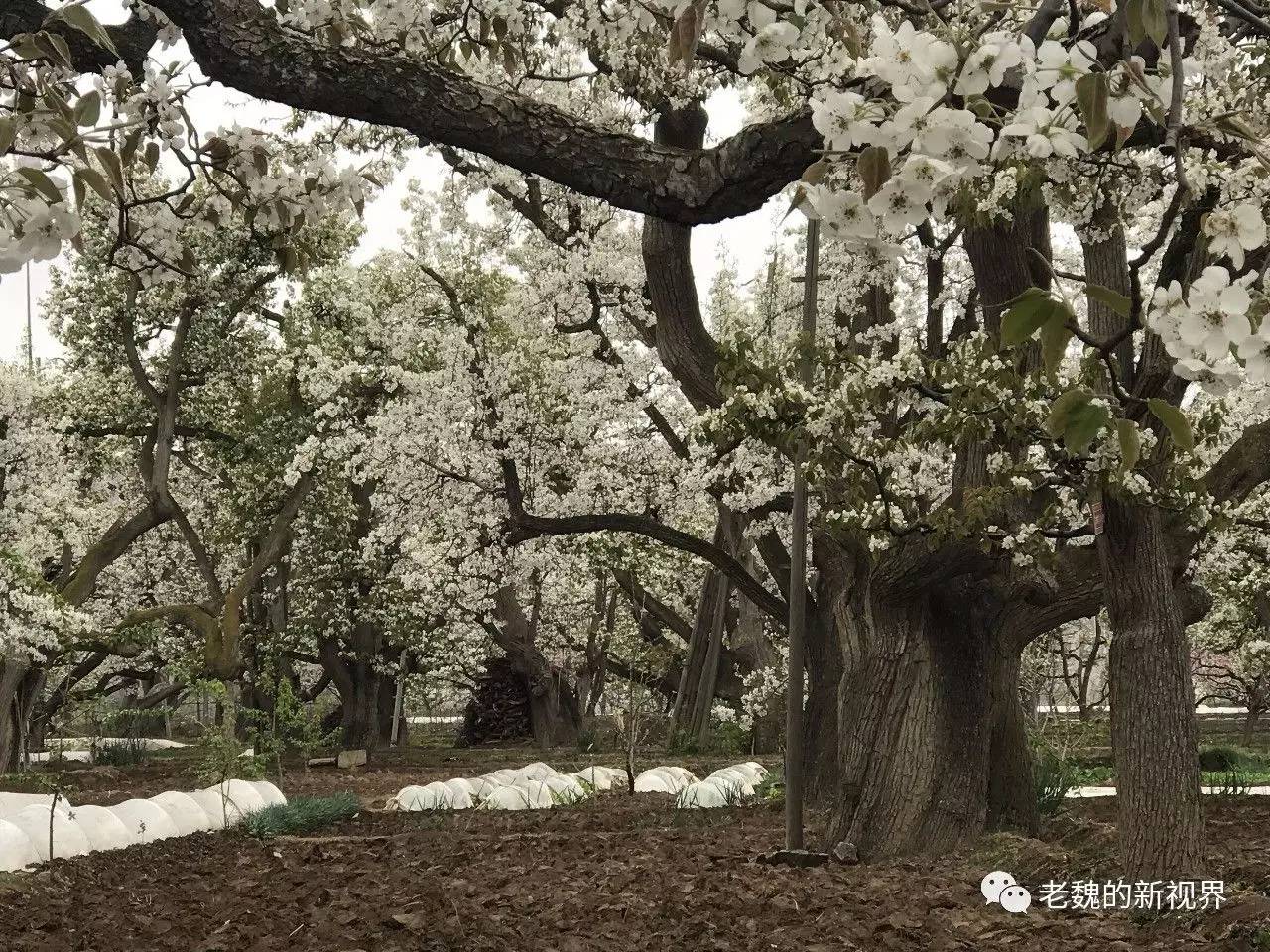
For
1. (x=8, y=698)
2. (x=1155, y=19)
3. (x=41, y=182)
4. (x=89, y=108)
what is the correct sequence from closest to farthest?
(x=1155, y=19) → (x=41, y=182) → (x=89, y=108) → (x=8, y=698)

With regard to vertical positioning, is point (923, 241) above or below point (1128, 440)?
above

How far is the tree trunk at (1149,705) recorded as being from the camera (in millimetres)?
5902

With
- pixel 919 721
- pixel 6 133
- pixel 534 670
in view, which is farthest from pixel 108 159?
pixel 534 670

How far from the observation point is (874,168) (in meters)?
1.76

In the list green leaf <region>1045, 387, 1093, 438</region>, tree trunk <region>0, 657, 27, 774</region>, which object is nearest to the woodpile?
tree trunk <region>0, 657, 27, 774</region>

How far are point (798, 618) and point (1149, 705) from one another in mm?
2538

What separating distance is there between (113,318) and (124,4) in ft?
55.2

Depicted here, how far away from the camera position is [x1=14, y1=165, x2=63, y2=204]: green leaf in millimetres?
2068

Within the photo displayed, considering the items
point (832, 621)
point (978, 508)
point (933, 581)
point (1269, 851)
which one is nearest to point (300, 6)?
point (978, 508)

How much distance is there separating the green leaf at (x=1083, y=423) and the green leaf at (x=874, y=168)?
1.37 ft

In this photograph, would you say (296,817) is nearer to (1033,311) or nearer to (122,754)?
(1033,311)

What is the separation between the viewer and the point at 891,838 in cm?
803

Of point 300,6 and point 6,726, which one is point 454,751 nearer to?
point 6,726
